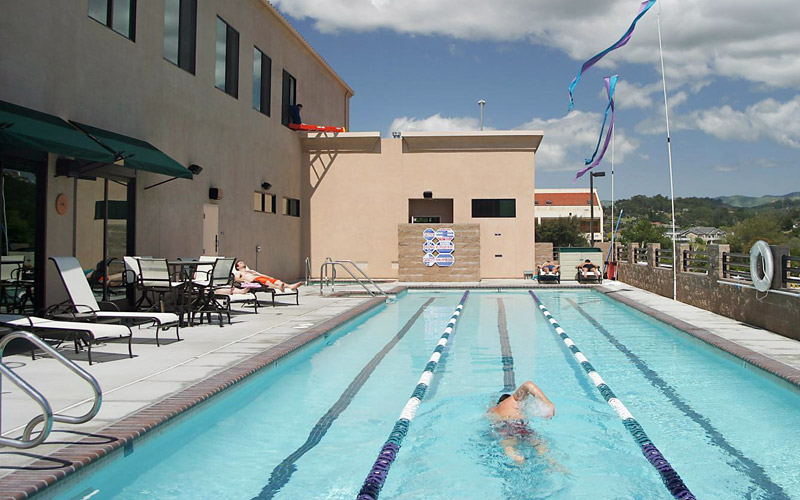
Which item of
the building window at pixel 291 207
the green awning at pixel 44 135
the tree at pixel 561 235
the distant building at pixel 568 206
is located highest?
the distant building at pixel 568 206

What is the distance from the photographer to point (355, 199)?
73.0 feet

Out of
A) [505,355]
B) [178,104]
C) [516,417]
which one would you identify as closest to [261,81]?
[178,104]

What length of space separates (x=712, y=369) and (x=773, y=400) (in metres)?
1.50

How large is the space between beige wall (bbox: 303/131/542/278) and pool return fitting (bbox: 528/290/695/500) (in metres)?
13.0

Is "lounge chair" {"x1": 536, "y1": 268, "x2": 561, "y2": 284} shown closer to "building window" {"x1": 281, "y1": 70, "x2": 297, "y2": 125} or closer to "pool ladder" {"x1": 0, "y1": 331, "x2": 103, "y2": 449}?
"building window" {"x1": 281, "y1": 70, "x2": 297, "y2": 125}

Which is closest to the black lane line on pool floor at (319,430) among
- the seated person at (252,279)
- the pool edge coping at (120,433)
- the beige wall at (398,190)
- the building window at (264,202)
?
the pool edge coping at (120,433)

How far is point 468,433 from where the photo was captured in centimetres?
557

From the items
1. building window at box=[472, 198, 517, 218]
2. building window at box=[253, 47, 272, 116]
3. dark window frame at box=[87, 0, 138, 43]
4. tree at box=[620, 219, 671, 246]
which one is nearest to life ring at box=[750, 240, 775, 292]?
dark window frame at box=[87, 0, 138, 43]

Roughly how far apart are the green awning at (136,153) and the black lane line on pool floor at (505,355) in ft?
20.4

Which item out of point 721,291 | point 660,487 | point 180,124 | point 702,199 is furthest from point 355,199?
point 702,199

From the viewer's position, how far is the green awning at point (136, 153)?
9.70 m

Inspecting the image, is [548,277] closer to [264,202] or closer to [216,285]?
[264,202]

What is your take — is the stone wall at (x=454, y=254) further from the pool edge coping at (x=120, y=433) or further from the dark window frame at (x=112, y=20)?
the pool edge coping at (x=120, y=433)

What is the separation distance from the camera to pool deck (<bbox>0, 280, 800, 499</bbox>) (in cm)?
387
